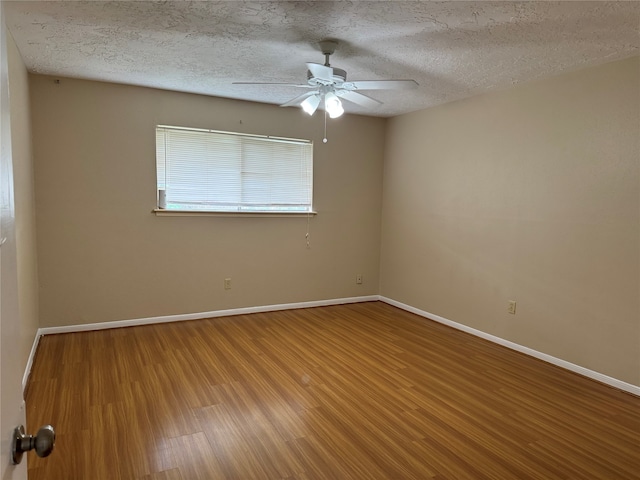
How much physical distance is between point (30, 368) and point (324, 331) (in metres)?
2.50

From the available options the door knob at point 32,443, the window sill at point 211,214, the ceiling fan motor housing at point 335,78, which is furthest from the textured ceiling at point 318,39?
the door knob at point 32,443

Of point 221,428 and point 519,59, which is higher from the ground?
point 519,59

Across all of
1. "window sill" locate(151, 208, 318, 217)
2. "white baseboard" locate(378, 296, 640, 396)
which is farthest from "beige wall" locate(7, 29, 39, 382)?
"white baseboard" locate(378, 296, 640, 396)

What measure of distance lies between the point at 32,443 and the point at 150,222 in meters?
3.64

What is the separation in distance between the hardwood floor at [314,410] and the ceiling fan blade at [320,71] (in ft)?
7.07

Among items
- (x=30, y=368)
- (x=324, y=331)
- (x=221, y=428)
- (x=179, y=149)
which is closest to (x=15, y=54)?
(x=179, y=149)

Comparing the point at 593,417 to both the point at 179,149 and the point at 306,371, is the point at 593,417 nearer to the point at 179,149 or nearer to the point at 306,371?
the point at 306,371

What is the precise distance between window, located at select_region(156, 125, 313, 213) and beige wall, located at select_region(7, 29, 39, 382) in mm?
1118

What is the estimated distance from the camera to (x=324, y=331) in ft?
13.6

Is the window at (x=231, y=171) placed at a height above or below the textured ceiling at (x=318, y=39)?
below

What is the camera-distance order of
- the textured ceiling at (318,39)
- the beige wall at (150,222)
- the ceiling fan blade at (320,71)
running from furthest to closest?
the beige wall at (150,222), the ceiling fan blade at (320,71), the textured ceiling at (318,39)

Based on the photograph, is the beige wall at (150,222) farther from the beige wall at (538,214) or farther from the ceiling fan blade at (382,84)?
the ceiling fan blade at (382,84)

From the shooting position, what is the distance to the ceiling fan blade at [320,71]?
250 cm

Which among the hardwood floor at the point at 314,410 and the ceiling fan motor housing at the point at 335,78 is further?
the ceiling fan motor housing at the point at 335,78
